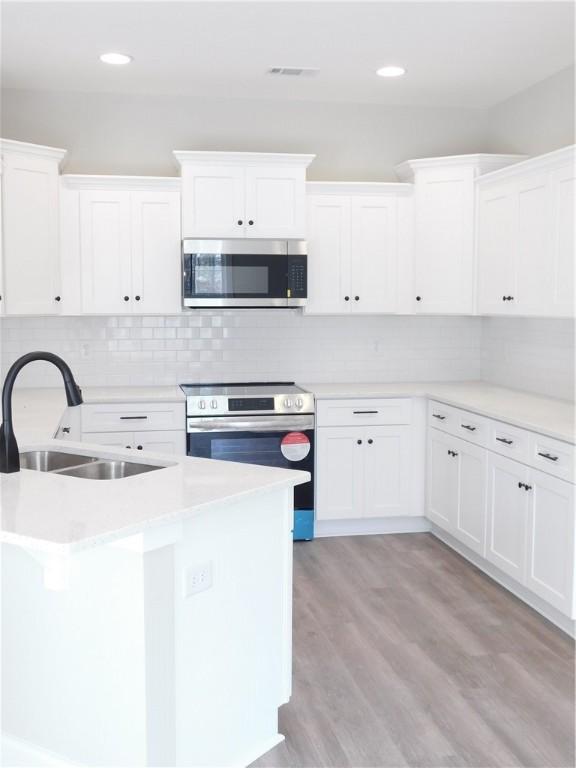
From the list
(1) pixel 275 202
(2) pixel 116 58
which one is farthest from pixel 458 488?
(2) pixel 116 58

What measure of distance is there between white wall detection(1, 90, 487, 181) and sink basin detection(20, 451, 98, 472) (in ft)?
9.20

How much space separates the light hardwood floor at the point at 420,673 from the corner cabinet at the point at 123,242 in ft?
6.55

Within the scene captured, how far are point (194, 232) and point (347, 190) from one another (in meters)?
1.06

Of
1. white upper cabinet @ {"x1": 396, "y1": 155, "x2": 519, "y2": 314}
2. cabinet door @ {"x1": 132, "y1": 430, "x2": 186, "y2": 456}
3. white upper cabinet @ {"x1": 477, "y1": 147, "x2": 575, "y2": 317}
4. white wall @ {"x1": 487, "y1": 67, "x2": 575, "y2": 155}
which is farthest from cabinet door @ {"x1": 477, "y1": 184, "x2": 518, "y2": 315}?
cabinet door @ {"x1": 132, "y1": 430, "x2": 186, "y2": 456}

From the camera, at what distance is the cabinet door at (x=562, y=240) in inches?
159

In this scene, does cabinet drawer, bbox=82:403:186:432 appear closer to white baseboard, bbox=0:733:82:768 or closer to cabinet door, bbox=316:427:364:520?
cabinet door, bbox=316:427:364:520

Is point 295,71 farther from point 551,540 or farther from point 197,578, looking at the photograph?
point 197,578

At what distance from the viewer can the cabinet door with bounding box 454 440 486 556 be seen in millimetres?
4418

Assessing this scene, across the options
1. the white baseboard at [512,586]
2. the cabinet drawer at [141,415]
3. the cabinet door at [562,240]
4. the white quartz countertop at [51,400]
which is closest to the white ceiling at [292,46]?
the cabinet door at [562,240]

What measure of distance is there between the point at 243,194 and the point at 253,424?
4.76 ft

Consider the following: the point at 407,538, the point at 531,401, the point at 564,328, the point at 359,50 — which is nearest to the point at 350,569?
the point at 407,538

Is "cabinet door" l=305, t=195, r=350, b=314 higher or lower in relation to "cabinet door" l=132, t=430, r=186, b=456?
higher

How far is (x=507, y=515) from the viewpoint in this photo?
4.12 meters

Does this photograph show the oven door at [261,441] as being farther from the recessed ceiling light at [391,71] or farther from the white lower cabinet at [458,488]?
the recessed ceiling light at [391,71]
